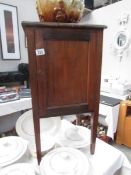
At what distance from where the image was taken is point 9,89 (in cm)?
214

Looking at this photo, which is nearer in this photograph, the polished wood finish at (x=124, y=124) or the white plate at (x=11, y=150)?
the white plate at (x=11, y=150)

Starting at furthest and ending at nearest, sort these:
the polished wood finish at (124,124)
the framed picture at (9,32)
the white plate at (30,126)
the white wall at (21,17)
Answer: the white wall at (21,17) → the framed picture at (9,32) → the polished wood finish at (124,124) → the white plate at (30,126)

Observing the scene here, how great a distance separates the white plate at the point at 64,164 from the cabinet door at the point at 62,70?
0.19 m

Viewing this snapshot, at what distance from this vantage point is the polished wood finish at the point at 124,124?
197 cm

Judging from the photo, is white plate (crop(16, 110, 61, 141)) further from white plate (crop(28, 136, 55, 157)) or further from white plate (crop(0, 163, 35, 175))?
white plate (crop(0, 163, 35, 175))

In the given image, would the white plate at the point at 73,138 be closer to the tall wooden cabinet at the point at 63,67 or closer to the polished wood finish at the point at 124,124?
the tall wooden cabinet at the point at 63,67

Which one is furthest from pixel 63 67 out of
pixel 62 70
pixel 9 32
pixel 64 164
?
pixel 9 32

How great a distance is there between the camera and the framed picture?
2.16 meters

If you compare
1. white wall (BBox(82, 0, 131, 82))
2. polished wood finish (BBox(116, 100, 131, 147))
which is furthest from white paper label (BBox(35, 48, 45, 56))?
white wall (BBox(82, 0, 131, 82))

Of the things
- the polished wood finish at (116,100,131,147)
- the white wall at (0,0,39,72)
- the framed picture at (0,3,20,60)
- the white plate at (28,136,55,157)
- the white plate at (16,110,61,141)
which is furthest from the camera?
the white wall at (0,0,39,72)

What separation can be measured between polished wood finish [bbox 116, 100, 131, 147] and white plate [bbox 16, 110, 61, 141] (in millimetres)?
1319

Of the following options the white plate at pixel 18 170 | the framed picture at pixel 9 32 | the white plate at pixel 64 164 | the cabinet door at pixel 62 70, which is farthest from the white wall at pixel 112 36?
the white plate at pixel 18 170

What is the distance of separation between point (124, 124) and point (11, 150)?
1.66 m

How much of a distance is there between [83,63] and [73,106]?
21 cm
